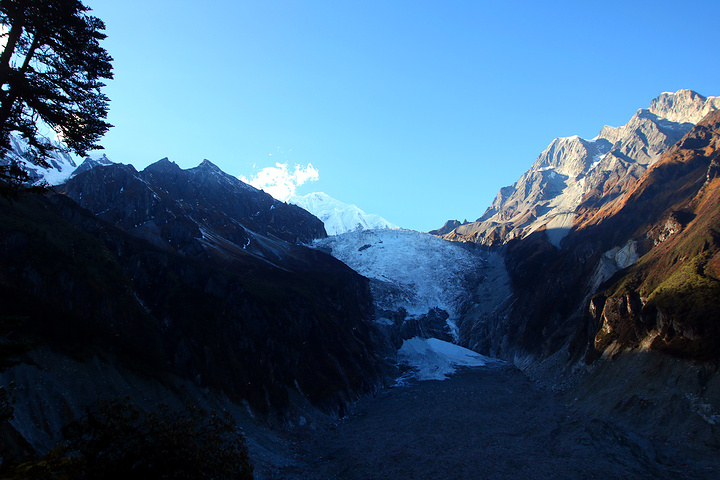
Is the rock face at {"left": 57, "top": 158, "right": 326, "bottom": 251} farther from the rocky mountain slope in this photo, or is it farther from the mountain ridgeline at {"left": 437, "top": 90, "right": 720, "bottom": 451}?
the mountain ridgeline at {"left": 437, "top": 90, "right": 720, "bottom": 451}

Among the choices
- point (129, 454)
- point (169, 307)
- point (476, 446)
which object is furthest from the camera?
point (169, 307)

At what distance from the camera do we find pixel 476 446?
56.5 metres

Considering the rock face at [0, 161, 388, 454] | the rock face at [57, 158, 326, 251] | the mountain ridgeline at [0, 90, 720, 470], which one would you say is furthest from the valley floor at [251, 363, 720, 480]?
the rock face at [57, 158, 326, 251]

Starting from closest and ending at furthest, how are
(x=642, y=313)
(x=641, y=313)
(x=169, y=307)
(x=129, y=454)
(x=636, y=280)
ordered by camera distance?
(x=129, y=454) → (x=169, y=307) → (x=642, y=313) → (x=641, y=313) → (x=636, y=280)

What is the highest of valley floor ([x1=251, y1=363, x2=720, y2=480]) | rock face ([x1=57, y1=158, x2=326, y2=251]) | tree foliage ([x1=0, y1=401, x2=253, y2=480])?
rock face ([x1=57, y1=158, x2=326, y2=251])

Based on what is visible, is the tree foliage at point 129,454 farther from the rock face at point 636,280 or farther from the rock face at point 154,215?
the rock face at point 154,215

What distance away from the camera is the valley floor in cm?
4588

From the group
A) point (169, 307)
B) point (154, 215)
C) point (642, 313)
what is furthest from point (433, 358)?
point (154, 215)

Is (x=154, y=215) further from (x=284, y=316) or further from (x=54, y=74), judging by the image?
(x=54, y=74)

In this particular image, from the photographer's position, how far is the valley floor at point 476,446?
1806 inches

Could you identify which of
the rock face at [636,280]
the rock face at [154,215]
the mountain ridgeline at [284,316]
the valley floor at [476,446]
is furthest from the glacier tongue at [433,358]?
the rock face at [154,215]

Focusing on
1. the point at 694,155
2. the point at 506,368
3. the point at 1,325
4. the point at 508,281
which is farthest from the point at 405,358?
the point at 1,325

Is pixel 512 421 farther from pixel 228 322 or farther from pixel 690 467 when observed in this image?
pixel 228 322

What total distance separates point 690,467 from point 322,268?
113 metres
